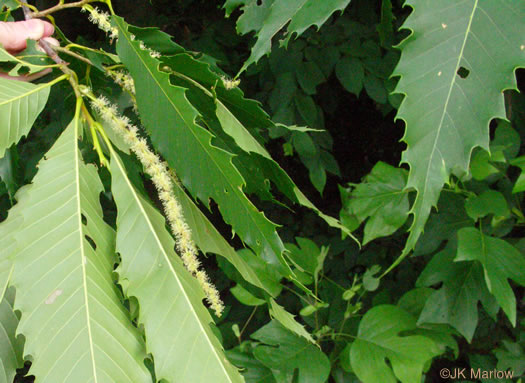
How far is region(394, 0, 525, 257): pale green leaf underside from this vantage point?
62cm

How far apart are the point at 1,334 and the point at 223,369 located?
28 centimetres

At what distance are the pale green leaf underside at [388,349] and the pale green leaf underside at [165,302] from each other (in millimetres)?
812

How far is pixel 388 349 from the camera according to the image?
54.0 inches

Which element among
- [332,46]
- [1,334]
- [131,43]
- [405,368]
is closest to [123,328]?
[1,334]

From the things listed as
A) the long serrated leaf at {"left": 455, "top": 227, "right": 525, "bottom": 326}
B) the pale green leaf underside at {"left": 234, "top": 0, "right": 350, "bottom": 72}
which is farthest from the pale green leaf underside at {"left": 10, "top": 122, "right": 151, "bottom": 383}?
the long serrated leaf at {"left": 455, "top": 227, "right": 525, "bottom": 326}

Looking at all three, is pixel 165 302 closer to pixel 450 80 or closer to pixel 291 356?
pixel 450 80

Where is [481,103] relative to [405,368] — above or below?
above

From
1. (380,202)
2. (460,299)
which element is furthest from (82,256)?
(460,299)

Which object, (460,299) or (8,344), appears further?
(460,299)

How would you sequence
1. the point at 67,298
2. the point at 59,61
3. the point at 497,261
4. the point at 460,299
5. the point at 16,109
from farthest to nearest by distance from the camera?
the point at 460,299 → the point at 497,261 → the point at 59,61 → the point at 16,109 → the point at 67,298

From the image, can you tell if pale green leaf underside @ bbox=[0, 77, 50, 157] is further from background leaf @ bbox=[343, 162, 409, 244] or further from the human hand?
background leaf @ bbox=[343, 162, 409, 244]

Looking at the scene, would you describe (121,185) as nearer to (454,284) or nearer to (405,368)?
(405,368)

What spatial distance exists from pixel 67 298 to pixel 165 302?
11 centimetres

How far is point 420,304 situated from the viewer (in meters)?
1.56
